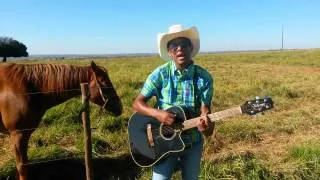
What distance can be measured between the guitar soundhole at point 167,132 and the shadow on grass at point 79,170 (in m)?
2.34

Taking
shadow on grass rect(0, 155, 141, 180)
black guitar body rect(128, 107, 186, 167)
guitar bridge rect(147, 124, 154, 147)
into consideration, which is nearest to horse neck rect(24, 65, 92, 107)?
shadow on grass rect(0, 155, 141, 180)

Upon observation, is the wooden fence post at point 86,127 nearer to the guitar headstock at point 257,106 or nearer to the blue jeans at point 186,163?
the blue jeans at point 186,163

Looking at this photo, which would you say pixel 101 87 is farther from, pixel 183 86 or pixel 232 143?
pixel 232 143

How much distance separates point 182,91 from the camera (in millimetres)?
3580

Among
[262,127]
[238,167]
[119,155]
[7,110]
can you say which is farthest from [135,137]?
[262,127]

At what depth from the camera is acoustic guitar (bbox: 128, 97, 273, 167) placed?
3.47m

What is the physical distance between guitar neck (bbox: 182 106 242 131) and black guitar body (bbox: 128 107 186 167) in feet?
0.21

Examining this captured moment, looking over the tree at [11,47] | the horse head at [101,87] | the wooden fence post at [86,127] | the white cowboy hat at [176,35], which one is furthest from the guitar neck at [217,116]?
the tree at [11,47]

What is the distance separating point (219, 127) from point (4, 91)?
4.00 metres

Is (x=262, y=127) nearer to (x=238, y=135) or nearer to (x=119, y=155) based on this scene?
(x=238, y=135)

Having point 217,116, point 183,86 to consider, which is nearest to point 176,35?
point 183,86

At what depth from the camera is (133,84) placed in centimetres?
1441

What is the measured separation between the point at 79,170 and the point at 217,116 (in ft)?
10.9

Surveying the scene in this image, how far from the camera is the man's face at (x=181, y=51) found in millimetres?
3508
